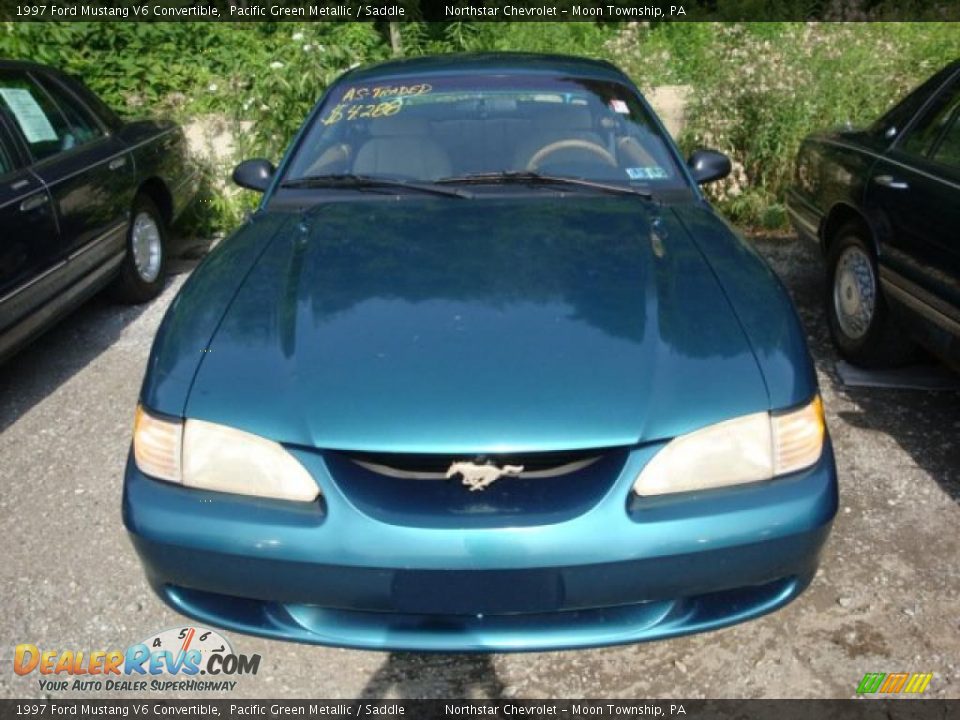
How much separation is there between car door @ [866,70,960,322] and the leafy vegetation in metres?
2.29

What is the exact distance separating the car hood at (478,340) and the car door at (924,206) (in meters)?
1.22

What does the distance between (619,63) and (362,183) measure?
5.13m

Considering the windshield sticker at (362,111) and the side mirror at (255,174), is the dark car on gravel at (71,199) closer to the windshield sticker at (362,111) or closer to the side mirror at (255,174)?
the side mirror at (255,174)

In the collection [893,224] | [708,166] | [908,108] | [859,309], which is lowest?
[859,309]

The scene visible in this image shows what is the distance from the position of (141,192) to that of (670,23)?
6.12 m

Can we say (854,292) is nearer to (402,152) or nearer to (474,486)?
(402,152)

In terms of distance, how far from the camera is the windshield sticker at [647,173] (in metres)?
3.02

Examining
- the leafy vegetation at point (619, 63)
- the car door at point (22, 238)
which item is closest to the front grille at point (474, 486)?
the car door at point (22, 238)

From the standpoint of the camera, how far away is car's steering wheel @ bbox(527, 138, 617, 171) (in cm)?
307

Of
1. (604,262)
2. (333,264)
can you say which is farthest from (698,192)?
(333,264)

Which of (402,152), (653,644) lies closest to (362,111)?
(402,152)

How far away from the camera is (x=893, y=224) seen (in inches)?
139

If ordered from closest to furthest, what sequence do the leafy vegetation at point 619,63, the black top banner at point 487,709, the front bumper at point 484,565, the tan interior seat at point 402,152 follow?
the front bumper at point 484,565
the black top banner at point 487,709
the tan interior seat at point 402,152
the leafy vegetation at point 619,63

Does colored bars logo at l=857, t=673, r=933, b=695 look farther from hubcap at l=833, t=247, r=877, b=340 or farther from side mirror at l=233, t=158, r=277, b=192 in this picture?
side mirror at l=233, t=158, r=277, b=192
